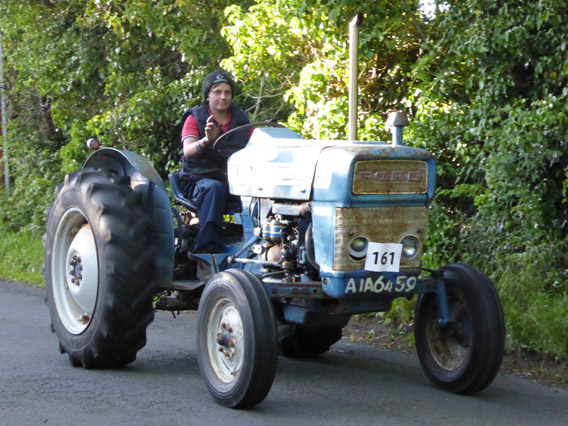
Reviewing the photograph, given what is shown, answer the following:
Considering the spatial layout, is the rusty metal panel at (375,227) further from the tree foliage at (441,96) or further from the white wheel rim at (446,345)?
the tree foliage at (441,96)

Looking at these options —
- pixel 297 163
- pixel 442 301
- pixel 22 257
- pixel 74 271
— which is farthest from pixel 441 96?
pixel 22 257

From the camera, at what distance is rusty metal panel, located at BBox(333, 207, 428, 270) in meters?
5.35

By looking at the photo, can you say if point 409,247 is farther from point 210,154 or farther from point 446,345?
point 210,154

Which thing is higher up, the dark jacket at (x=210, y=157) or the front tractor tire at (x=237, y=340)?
the dark jacket at (x=210, y=157)

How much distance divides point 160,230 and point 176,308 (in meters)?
0.62

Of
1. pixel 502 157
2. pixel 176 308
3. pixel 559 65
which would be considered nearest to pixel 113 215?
pixel 176 308

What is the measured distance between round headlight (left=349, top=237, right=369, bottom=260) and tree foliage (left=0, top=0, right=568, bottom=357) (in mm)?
1971

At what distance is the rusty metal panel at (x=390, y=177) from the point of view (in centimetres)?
535

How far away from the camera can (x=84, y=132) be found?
1384 centimetres

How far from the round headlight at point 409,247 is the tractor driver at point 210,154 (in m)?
1.46

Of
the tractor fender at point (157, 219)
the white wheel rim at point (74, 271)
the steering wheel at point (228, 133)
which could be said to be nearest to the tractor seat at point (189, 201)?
the tractor fender at point (157, 219)

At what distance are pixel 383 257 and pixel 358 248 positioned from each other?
15 cm

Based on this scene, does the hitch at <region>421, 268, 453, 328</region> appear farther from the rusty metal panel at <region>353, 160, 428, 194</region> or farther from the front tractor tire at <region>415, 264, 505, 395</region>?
the rusty metal panel at <region>353, 160, 428, 194</region>

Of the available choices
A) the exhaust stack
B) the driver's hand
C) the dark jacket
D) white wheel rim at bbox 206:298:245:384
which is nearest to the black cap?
the dark jacket
